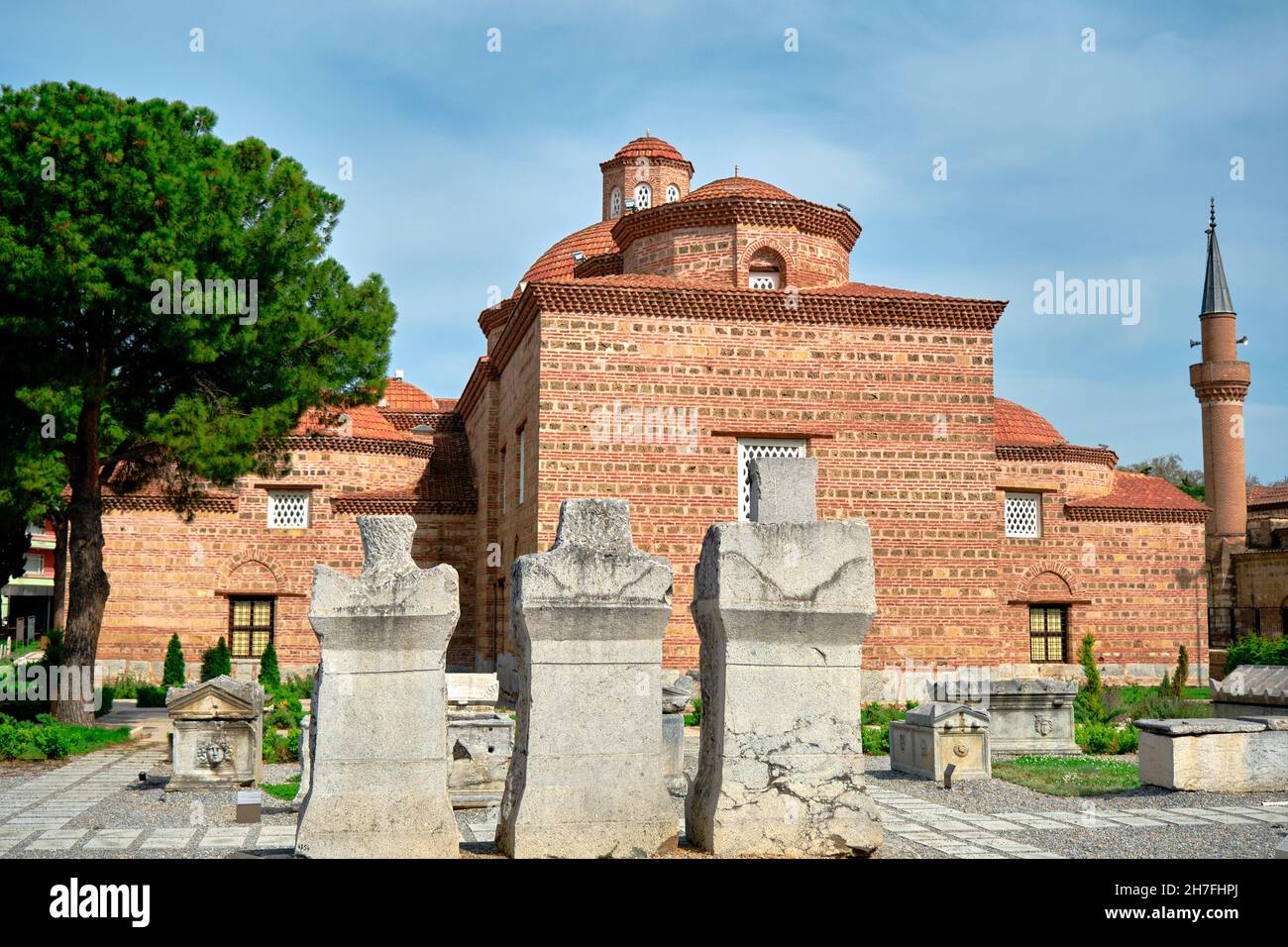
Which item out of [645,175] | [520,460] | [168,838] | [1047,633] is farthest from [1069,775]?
[645,175]

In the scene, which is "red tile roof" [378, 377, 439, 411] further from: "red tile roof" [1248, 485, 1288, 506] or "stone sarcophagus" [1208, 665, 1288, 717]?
"red tile roof" [1248, 485, 1288, 506]

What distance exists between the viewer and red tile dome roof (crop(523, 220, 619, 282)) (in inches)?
957

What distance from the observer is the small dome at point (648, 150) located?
1069 inches

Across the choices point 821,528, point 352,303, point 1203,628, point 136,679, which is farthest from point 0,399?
point 1203,628

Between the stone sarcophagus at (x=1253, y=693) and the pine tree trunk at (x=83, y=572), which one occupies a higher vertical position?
the pine tree trunk at (x=83, y=572)

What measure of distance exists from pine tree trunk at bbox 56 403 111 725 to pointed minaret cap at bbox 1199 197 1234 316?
91.2 ft

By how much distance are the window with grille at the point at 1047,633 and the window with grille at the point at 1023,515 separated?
4.85 feet

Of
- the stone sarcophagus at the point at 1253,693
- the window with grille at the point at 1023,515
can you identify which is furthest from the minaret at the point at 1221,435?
the stone sarcophagus at the point at 1253,693

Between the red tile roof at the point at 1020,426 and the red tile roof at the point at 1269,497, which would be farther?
the red tile roof at the point at 1269,497

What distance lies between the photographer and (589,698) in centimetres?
549

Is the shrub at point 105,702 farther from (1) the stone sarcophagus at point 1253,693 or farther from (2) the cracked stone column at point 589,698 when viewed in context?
(1) the stone sarcophagus at point 1253,693

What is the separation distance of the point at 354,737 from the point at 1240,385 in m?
29.7

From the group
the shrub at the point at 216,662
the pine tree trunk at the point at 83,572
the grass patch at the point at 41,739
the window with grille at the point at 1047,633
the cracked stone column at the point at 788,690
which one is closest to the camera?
the cracked stone column at the point at 788,690

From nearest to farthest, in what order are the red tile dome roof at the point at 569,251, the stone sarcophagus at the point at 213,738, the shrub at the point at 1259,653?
1. the stone sarcophagus at the point at 213,738
2. the shrub at the point at 1259,653
3. the red tile dome roof at the point at 569,251
